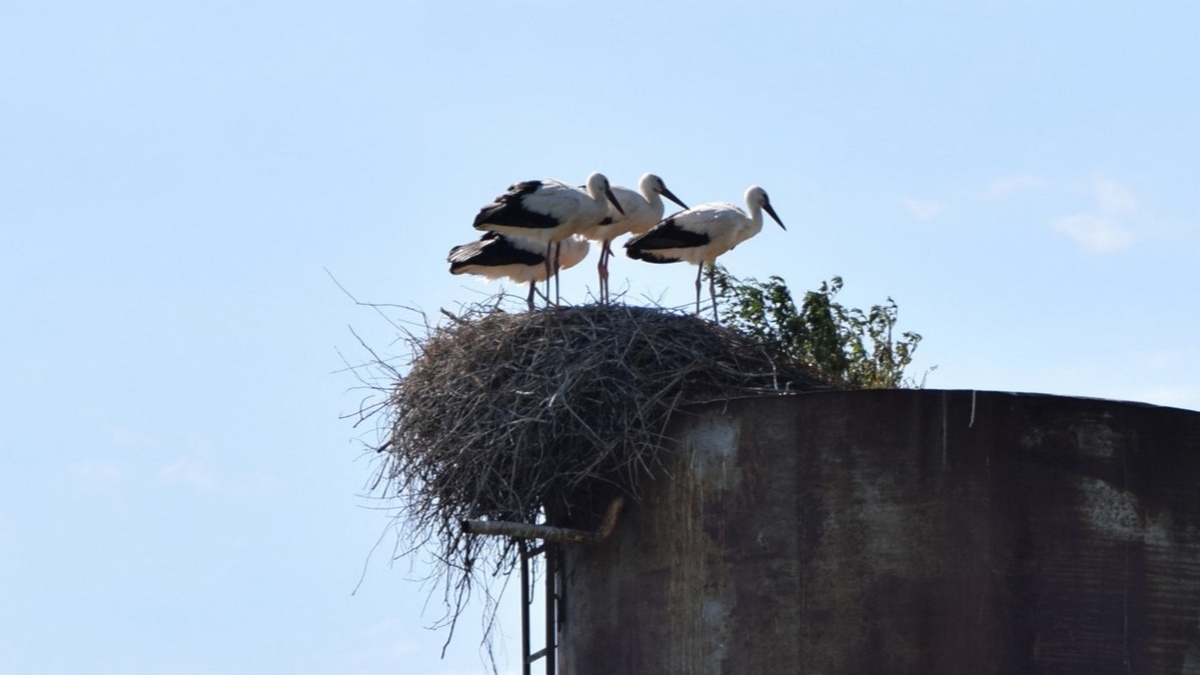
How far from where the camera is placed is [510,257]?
1703 centimetres

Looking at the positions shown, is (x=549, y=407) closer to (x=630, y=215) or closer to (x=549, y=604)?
(x=549, y=604)

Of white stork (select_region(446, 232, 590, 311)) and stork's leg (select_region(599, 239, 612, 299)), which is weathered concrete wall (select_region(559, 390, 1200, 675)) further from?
stork's leg (select_region(599, 239, 612, 299))

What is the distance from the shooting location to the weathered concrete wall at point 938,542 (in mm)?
12422

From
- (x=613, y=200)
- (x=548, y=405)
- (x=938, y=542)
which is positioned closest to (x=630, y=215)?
(x=613, y=200)

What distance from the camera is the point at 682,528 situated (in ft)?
43.3

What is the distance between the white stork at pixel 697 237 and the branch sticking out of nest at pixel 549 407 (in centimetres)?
237

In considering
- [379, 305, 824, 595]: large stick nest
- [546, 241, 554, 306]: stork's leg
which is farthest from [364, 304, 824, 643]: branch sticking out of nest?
[546, 241, 554, 306]: stork's leg

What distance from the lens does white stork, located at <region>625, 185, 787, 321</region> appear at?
680 inches

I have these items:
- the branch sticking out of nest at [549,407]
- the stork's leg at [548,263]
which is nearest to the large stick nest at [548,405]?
the branch sticking out of nest at [549,407]

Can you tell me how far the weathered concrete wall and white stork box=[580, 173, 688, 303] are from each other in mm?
4571

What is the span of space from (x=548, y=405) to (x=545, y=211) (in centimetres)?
307

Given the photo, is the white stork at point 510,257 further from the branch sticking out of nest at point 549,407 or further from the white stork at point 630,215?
Answer: the branch sticking out of nest at point 549,407

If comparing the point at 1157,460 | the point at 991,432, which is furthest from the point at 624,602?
the point at 1157,460

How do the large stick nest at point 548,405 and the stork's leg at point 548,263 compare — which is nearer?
the large stick nest at point 548,405
